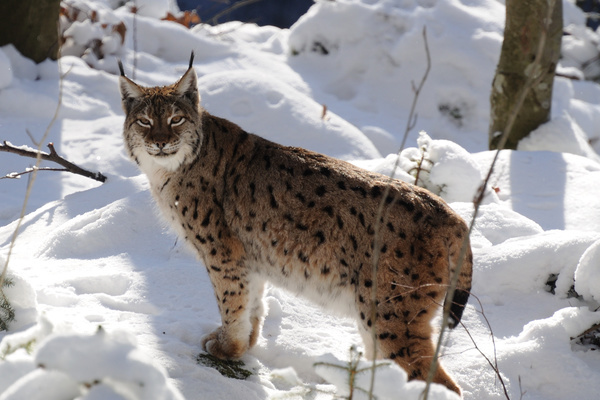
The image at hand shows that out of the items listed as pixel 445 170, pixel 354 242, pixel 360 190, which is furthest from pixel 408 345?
pixel 445 170

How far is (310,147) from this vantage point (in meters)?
7.35

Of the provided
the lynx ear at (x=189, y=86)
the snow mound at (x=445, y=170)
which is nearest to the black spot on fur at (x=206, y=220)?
the lynx ear at (x=189, y=86)

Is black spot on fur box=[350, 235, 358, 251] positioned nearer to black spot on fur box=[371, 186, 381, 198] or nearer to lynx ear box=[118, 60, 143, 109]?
black spot on fur box=[371, 186, 381, 198]

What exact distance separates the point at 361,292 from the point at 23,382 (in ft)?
6.43

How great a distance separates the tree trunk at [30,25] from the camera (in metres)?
8.15

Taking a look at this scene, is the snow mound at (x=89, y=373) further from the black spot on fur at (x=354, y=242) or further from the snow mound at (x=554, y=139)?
the snow mound at (x=554, y=139)

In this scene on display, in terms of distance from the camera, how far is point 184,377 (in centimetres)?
313

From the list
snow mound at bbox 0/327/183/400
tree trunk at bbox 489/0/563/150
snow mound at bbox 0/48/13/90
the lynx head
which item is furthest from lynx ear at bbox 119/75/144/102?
tree trunk at bbox 489/0/563/150

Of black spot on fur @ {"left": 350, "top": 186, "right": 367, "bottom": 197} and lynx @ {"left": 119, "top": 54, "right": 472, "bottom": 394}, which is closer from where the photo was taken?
lynx @ {"left": 119, "top": 54, "right": 472, "bottom": 394}

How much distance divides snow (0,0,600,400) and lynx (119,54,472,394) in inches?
11.0

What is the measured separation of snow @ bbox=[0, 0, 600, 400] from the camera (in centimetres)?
303

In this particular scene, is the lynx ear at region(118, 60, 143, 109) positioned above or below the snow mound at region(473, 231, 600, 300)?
above

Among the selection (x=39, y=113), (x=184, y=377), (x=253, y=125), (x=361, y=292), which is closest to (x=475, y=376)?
(x=361, y=292)

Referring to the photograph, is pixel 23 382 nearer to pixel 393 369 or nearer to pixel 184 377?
pixel 393 369
